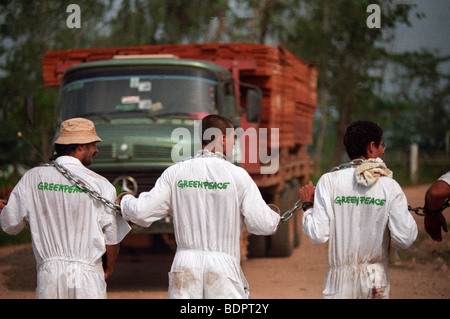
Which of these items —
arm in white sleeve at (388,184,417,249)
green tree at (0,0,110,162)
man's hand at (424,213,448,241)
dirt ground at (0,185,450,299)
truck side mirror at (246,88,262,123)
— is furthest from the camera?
green tree at (0,0,110,162)

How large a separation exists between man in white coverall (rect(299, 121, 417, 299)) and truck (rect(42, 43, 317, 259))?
4.29m

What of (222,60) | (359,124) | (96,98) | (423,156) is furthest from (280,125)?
(423,156)

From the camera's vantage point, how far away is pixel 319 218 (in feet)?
13.9

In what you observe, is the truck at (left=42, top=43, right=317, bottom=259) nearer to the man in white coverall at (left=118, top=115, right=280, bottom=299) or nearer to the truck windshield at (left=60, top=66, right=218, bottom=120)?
the truck windshield at (left=60, top=66, right=218, bottom=120)

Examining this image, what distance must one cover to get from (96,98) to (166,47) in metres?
2.36

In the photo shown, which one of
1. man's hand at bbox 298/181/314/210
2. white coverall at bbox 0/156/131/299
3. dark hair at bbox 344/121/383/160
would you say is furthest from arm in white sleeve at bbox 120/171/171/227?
dark hair at bbox 344/121/383/160

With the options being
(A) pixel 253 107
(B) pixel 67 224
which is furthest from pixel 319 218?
(A) pixel 253 107

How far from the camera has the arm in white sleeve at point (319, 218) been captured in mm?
4211

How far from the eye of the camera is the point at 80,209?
4391 mm

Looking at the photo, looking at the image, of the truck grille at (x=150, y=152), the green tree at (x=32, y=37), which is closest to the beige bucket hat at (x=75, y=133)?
the truck grille at (x=150, y=152)

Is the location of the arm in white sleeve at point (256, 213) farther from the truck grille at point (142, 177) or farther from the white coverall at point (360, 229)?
the truck grille at point (142, 177)

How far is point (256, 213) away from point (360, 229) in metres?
0.64

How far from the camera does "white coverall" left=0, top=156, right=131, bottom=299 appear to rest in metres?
4.33

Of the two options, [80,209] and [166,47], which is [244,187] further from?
[166,47]
